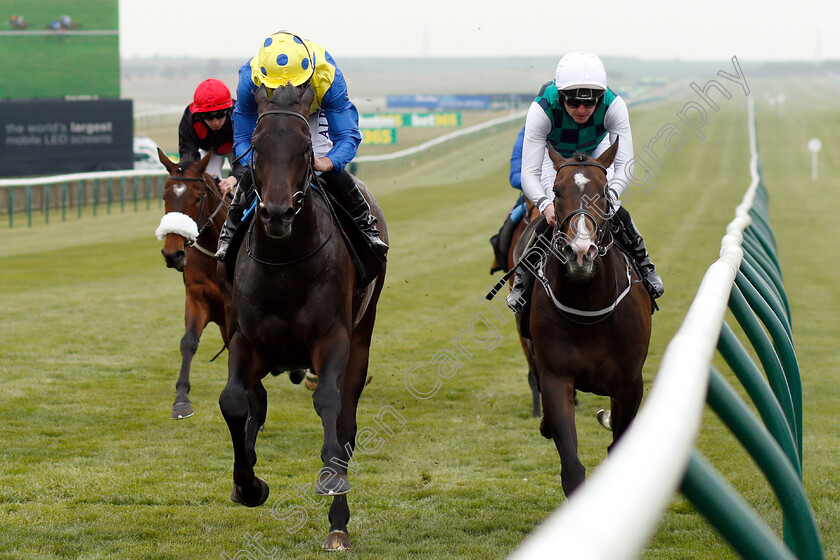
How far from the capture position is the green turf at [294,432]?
A: 4.72 meters

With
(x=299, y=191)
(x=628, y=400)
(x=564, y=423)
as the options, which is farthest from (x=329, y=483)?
(x=628, y=400)

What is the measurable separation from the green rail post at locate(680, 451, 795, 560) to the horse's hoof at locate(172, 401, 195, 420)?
18.0 ft

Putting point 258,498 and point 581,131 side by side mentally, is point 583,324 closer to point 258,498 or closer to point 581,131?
point 581,131

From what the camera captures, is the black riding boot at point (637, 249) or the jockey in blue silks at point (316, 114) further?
the black riding boot at point (637, 249)

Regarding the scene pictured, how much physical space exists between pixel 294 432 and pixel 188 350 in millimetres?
991

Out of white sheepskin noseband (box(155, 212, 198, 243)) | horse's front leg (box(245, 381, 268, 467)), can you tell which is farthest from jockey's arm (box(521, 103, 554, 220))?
white sheepskin noseband (box(155, 212, 198, 243))

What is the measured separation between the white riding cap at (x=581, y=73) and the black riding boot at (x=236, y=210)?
1604mm

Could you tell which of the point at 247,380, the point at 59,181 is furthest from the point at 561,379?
the point at 59,181

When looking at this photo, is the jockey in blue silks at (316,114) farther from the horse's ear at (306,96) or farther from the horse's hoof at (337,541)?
A: the horse's hoof at (337,541)

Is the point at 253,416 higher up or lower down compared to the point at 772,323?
lower down

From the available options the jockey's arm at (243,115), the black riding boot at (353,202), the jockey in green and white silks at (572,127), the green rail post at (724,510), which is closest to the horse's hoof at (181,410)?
the black riding boot at (353,202)

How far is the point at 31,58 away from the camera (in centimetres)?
2264

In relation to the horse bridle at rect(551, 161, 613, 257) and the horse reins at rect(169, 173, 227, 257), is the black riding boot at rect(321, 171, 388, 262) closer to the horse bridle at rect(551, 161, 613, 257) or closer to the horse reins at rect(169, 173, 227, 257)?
the horse bridle at rect(551, 161, 613, 257)

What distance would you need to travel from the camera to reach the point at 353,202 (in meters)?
5.14
